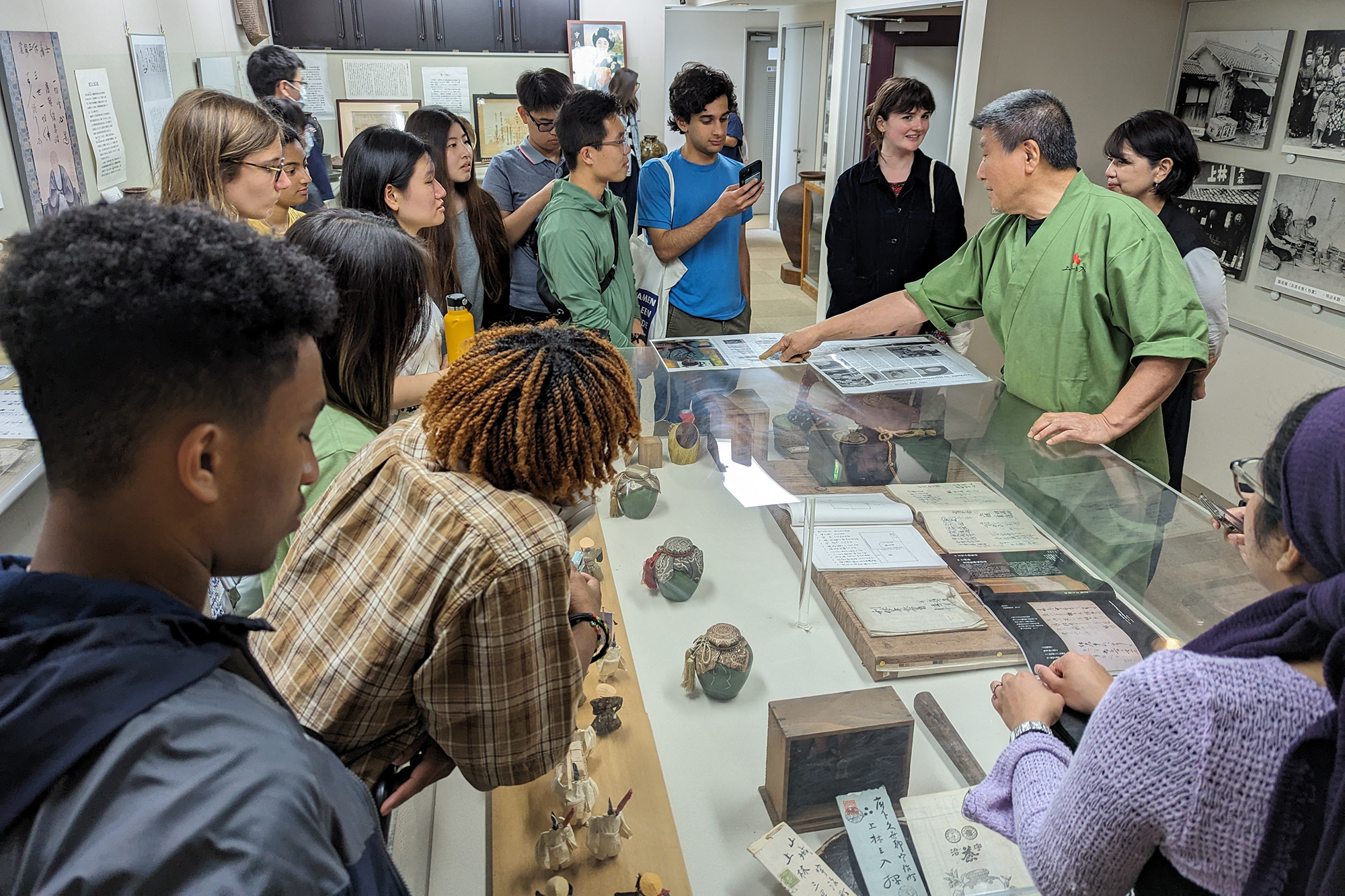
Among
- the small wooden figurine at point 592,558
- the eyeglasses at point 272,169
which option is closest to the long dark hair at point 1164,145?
the small wooden figurine at point 592,558

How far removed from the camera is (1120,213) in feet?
7.38

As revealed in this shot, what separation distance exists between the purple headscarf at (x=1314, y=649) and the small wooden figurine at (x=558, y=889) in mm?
902

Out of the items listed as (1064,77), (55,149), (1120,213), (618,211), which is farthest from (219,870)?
(1064,77)

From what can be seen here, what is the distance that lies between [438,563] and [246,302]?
1.35 feet

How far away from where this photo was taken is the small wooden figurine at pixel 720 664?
1643 millimetres

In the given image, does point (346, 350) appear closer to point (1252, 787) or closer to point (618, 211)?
point (1252, 787)

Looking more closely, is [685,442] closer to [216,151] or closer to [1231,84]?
[216,151]

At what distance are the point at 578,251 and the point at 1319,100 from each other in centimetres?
284

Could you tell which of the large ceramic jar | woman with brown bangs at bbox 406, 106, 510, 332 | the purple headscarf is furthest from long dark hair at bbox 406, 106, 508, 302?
the large ceramic jar

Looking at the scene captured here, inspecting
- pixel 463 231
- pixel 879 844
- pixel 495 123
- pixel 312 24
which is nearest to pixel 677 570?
pixel 879 844

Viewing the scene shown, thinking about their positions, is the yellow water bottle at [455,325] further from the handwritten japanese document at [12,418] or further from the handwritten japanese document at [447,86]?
the handwritten japanese document at [447,86]

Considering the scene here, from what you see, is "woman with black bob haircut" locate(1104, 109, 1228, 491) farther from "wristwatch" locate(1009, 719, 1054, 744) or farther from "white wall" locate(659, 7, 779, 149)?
"white wall" locate(659, 7, 779, 149)

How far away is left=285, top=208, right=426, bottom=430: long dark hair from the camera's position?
4.86ft

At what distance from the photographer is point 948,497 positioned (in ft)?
6.63
